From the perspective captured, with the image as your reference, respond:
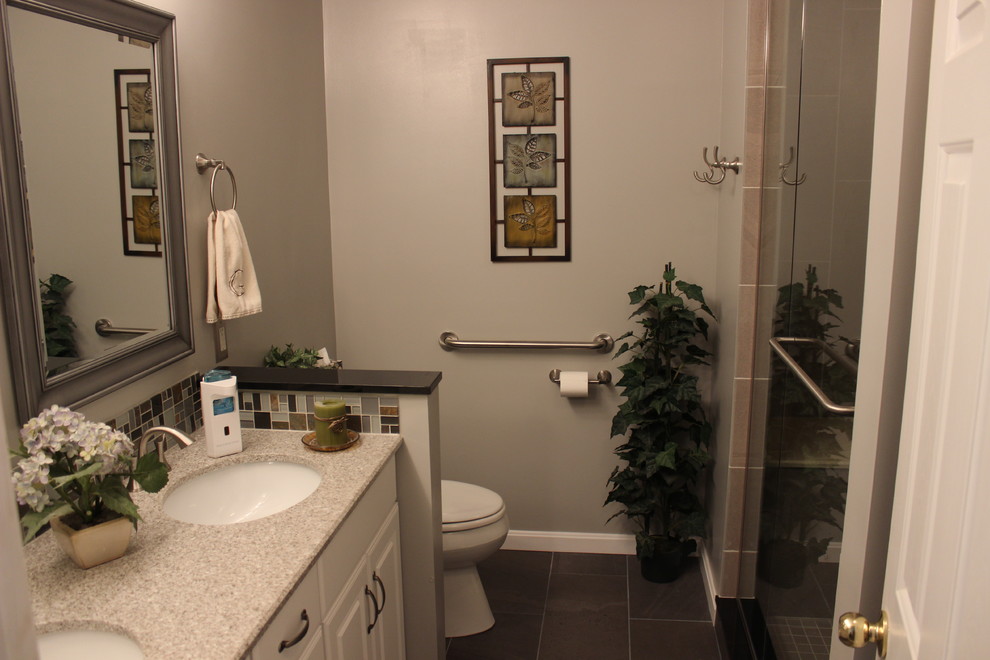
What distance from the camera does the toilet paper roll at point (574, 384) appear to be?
3.09 metres

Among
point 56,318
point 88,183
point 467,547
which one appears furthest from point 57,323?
point 467,547

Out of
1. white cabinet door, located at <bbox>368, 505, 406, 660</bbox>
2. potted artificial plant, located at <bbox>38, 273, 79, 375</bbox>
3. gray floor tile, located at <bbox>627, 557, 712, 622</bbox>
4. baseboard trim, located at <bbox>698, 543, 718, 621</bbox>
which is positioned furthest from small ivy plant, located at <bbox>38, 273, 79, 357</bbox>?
baseboard trim, located at <bbox>698, 543, 718, 621</bbox>

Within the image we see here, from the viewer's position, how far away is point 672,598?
9.72 feet

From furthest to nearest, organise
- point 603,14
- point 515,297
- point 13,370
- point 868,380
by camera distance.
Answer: point 515,297 < point 603,14 < point 13,370 < point 868,380

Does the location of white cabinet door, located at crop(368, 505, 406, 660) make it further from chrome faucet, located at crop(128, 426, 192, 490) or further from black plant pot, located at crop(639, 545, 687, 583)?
black plant pot, located at crop(639, 545, 687, 583)

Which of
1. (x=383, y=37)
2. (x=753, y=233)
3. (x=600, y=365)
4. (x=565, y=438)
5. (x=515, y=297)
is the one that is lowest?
(x=565, y=438)

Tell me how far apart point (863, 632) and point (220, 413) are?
145cm

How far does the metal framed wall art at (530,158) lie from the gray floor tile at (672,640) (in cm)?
135

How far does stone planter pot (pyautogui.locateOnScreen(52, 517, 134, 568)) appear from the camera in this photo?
4.58ft

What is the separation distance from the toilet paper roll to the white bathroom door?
2.07m

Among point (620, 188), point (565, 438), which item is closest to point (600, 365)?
point (565, 438)

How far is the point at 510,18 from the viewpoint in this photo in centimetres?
296

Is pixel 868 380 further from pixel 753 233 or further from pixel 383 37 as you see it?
pixel 383 37

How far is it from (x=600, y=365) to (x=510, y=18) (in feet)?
4.35
